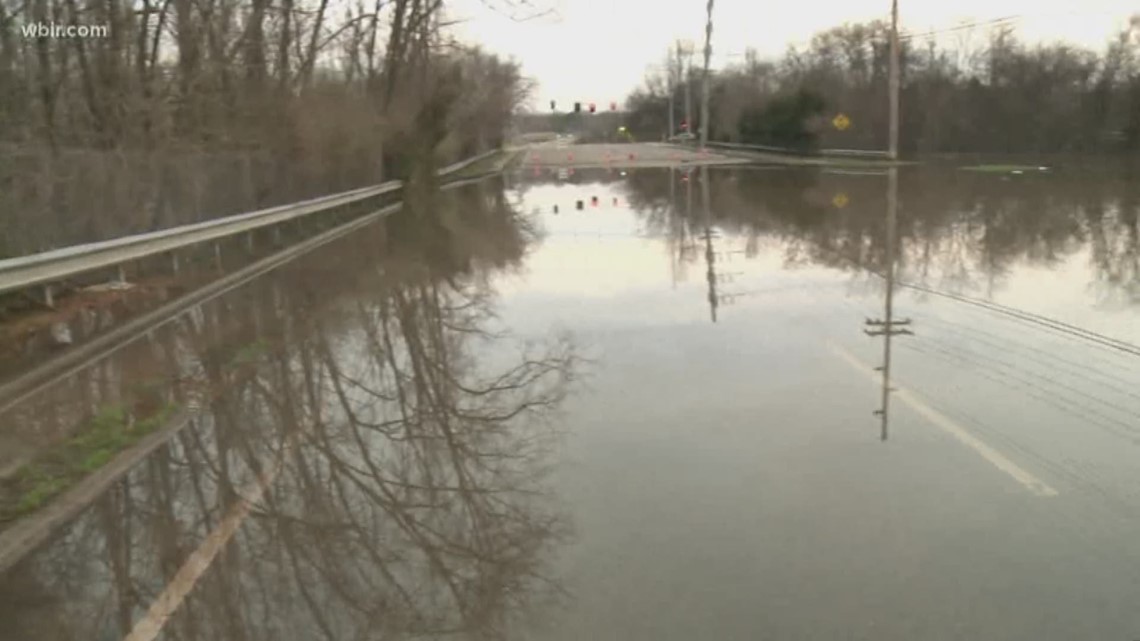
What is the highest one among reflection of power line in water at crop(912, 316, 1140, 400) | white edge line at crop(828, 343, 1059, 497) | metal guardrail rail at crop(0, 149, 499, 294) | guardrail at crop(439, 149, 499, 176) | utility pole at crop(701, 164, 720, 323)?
guardrail at crop(439, 149, 499, 176)

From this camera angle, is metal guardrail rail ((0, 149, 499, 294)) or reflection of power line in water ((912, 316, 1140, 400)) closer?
reflection of power line in water ((912, 316, 1140, 400))

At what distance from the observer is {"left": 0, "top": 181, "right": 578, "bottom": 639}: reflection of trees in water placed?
16.7 ft

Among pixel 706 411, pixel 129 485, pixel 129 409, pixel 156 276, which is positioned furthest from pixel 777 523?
pixel 156 276

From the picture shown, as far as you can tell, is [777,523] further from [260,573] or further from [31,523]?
[31,523]

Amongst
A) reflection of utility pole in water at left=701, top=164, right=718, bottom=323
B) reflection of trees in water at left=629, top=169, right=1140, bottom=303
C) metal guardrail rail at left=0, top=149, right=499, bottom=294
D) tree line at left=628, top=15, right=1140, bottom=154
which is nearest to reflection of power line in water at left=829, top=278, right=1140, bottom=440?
reflection of utility pole in water at left=701, top=164, right=718, bottom=323

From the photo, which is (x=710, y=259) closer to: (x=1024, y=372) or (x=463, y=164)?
(x=1024, y=372)

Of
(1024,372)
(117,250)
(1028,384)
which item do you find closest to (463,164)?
(117,250)

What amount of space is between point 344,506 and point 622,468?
1.78 metres

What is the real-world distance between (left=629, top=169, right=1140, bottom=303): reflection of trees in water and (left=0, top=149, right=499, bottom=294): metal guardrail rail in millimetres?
8724

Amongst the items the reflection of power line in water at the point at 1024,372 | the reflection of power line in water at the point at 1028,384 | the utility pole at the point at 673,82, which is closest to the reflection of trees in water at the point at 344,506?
the reflection of power line in water at the point at 1028,384

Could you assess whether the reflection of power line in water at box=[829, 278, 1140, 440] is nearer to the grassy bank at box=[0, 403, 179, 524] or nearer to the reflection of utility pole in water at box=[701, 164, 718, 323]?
the reflection of utility pole in water at box=[701, 164, 718, 323]

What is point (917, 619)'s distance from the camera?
188 inches

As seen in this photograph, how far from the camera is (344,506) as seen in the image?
6.48 m

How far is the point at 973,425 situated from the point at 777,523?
266 centimetres
